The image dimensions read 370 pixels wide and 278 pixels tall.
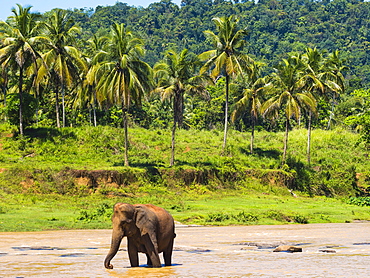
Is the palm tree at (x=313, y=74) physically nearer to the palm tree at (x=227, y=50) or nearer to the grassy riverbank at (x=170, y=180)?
the grassy riverbank at (x=170, y=180)

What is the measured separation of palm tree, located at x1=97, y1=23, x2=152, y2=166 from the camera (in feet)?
134

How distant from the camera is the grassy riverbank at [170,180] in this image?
31562 millimetres

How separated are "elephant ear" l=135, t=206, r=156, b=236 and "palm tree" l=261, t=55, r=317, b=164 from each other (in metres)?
38.3

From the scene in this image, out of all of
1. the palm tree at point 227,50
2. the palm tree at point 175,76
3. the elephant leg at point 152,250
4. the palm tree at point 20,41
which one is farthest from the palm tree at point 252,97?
the elephant leg at point 152,250

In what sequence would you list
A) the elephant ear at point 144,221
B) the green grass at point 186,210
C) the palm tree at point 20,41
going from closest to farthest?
the elephant ear at point 144,221, the green grass at point 186,210, the palm tree at point 20,41

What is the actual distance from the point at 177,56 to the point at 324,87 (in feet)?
51.9

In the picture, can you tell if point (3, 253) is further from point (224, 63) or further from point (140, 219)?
point (224, 63)

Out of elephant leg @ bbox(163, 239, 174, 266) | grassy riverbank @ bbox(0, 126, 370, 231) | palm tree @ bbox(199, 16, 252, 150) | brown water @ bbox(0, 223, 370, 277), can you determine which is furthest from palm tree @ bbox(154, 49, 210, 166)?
elephant leg @ bbox(163, 239, 174, 266)

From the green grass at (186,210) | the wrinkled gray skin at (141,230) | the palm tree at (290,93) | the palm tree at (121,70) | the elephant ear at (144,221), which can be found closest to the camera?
the wrinkled gray skin at (141,230)

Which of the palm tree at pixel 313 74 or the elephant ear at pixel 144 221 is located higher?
the palm tree at pixel 313 74

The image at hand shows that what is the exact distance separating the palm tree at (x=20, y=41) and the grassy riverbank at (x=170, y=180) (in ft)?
20.2

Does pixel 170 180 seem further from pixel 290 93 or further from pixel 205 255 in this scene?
pixel 205 255

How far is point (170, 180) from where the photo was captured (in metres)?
42.9

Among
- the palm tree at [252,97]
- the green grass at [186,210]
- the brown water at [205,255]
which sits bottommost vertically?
the green grass at [186,210]
